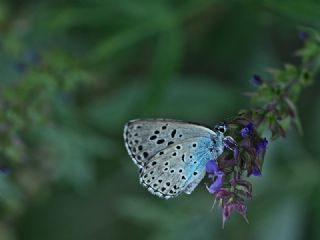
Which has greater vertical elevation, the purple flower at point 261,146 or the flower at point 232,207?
the purple flower at point 261,146

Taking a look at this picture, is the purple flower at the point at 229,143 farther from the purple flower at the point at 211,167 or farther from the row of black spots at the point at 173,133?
the row of black spots at the point at 173,133

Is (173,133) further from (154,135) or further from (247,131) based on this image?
(247,131)

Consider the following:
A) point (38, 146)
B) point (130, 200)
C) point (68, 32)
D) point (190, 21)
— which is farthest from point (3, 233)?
point (190, 21)

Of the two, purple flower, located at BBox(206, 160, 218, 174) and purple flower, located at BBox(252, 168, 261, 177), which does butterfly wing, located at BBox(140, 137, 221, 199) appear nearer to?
purple flower, located at BBox(206, 160, 218, 174)

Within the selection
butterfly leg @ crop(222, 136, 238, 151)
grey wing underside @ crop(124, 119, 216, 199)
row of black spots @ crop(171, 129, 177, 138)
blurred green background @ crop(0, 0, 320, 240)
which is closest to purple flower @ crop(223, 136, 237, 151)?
butterfly leg @ crop(222, 136, 238, 151)

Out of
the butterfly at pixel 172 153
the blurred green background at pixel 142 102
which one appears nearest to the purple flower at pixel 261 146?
the butterfly at pixel 172 153

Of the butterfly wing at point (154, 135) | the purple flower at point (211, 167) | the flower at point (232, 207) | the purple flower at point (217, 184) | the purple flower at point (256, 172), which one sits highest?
the butterfly wing at point (154, 135)
